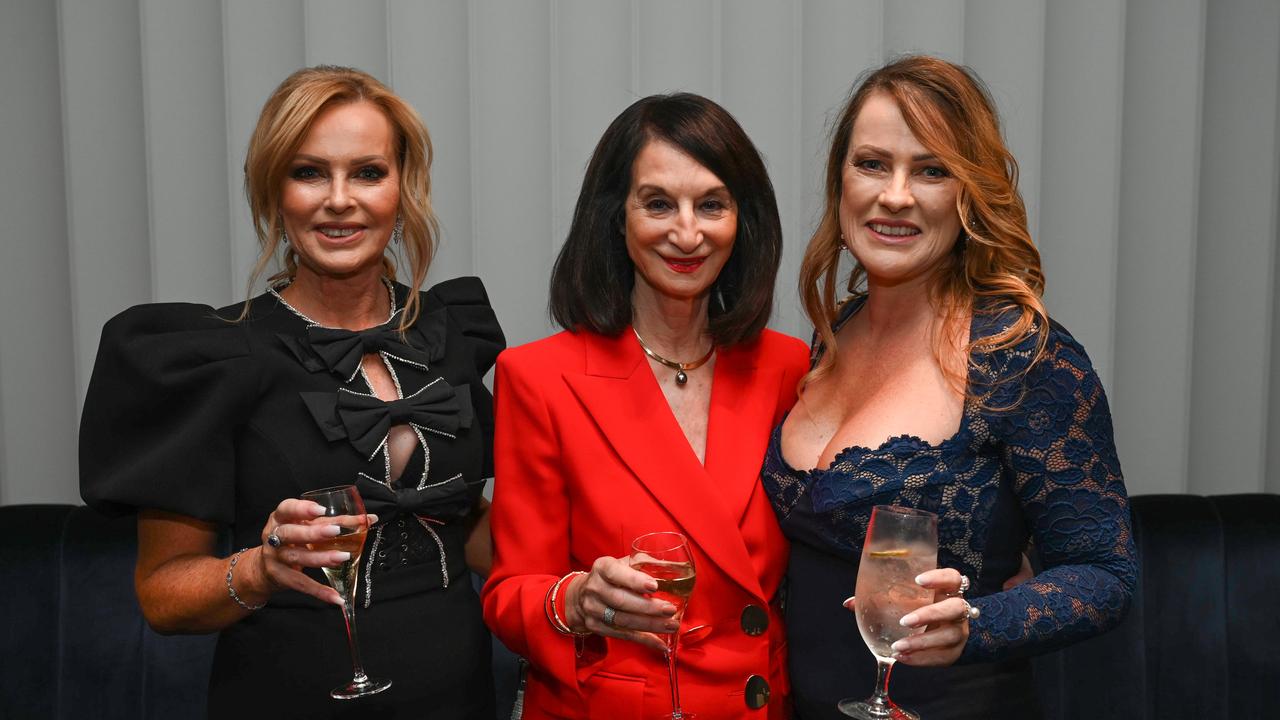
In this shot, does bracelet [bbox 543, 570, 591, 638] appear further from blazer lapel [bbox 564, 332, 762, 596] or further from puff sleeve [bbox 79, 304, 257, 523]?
puff sleeve [bbox 79, 304, 257, 523]

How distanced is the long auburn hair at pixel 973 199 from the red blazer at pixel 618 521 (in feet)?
1.58

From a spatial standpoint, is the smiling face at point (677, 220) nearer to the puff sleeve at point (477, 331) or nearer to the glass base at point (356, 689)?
the puff sleeve at point (477, 331)

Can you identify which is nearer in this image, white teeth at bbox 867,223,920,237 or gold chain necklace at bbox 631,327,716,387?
white teeth at bbox 867,223,920,237

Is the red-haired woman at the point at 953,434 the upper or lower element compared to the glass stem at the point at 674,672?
upper

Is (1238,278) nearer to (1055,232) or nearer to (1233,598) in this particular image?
(1055,232)

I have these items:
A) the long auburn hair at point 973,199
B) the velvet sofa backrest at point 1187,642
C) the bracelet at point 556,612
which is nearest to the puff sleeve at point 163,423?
the bracelet at point 556,612

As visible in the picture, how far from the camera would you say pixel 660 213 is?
77.4 inches

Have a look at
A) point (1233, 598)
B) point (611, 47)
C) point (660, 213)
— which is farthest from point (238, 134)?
point (1233, 598)

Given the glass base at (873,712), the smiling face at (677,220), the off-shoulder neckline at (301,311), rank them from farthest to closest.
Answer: the off-shoulder neckline at (301,311) → the smiling face at (677,220) → the glass base at (873,712)

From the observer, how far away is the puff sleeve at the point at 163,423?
1861 millimetres

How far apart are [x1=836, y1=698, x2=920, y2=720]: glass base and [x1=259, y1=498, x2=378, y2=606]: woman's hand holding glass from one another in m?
0.80

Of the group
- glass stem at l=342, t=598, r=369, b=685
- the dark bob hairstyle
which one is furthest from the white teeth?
glass stem at l=342, t=598, r=369, b=685

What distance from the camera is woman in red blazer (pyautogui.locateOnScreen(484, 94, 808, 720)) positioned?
6.10 ft

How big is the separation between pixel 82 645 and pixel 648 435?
1697 mm
